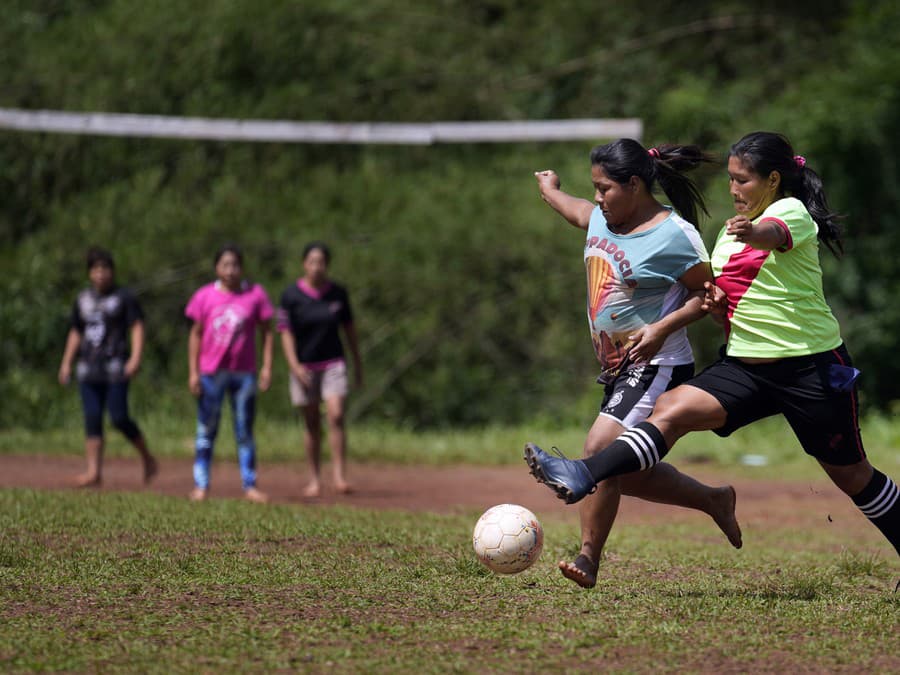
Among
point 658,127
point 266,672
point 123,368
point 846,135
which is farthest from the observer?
point 658,127

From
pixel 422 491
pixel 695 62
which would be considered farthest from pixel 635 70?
pixel 422 491

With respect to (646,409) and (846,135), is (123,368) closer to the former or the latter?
(646,409)

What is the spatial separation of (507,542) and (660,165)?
195 centimetres

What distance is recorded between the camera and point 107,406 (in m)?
11.2

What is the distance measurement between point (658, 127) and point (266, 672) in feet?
54.6

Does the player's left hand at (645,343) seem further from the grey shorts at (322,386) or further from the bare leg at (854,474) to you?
the grey shorts at (322,386)

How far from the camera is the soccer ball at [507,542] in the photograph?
18.7 ft

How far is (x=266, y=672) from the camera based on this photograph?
422 cm

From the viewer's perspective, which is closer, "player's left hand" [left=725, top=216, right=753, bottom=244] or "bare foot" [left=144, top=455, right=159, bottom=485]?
"player's left hand" [left=725, top=216, right=753, bottom=244]

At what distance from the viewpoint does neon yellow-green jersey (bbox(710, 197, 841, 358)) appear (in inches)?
218

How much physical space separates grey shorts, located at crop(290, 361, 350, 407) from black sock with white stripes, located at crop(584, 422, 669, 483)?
5.81 meters

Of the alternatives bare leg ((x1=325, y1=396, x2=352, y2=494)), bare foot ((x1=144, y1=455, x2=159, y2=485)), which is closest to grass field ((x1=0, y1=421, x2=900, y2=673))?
bare leg ((x1=325, y1=396, x2=352, y2=494))

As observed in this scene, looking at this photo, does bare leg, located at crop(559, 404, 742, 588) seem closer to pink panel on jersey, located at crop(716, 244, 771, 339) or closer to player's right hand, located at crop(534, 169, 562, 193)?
pink panel on jersey, located at crop(716, 244, 771, 339)

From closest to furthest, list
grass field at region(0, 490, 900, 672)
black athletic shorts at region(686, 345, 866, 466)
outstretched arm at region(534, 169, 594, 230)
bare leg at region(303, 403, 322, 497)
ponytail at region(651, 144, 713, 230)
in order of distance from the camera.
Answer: grass field at region(0, 490, 900, 672), black athletic shorts at region(686, 345, 866, 466), ponytail at region(651, 144, 713, 230), outstretched arm at region(534, 169, 594, 230), bare leg at region(303, 403, 322, 497)
